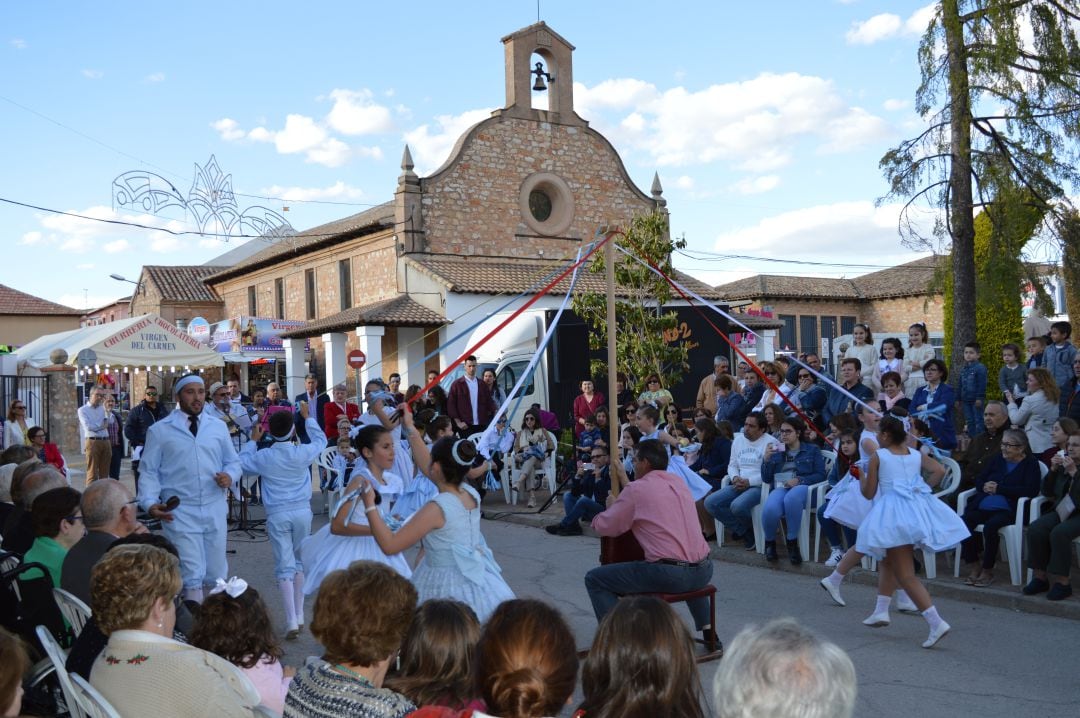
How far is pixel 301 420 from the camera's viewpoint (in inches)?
547

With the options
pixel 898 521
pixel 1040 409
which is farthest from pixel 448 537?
pixel 1040 409

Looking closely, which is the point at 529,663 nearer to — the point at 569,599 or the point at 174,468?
the point at 174,468

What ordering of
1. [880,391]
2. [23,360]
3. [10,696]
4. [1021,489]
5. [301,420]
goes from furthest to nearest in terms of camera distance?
[23,360] < [301,420] < [880,391] < [1021,489] < [10,696]

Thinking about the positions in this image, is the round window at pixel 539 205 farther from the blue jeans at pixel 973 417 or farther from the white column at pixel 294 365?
the blue jeans at pixel 973 417

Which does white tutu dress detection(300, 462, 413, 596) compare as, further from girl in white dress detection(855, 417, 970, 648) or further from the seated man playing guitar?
girl in white dress detection(855, 417, 970, 648)

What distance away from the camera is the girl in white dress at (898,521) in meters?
6.99

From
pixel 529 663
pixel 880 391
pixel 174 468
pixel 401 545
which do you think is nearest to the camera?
pixel 529 663

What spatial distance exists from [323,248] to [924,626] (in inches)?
1244

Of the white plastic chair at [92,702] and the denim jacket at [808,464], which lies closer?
the white plastic chair at [92,702]

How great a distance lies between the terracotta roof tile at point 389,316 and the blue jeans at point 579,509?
1755 cm

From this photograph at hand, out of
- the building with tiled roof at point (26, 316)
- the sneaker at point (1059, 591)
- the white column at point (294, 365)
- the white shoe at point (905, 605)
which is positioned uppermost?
the building with tiled roof at point (26, 316)

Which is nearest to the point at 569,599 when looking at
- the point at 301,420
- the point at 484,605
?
the point at 484,605

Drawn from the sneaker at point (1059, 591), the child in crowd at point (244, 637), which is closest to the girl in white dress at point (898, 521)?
the sneaker at point (1059, 591)

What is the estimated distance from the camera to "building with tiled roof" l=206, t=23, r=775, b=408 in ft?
98.0
